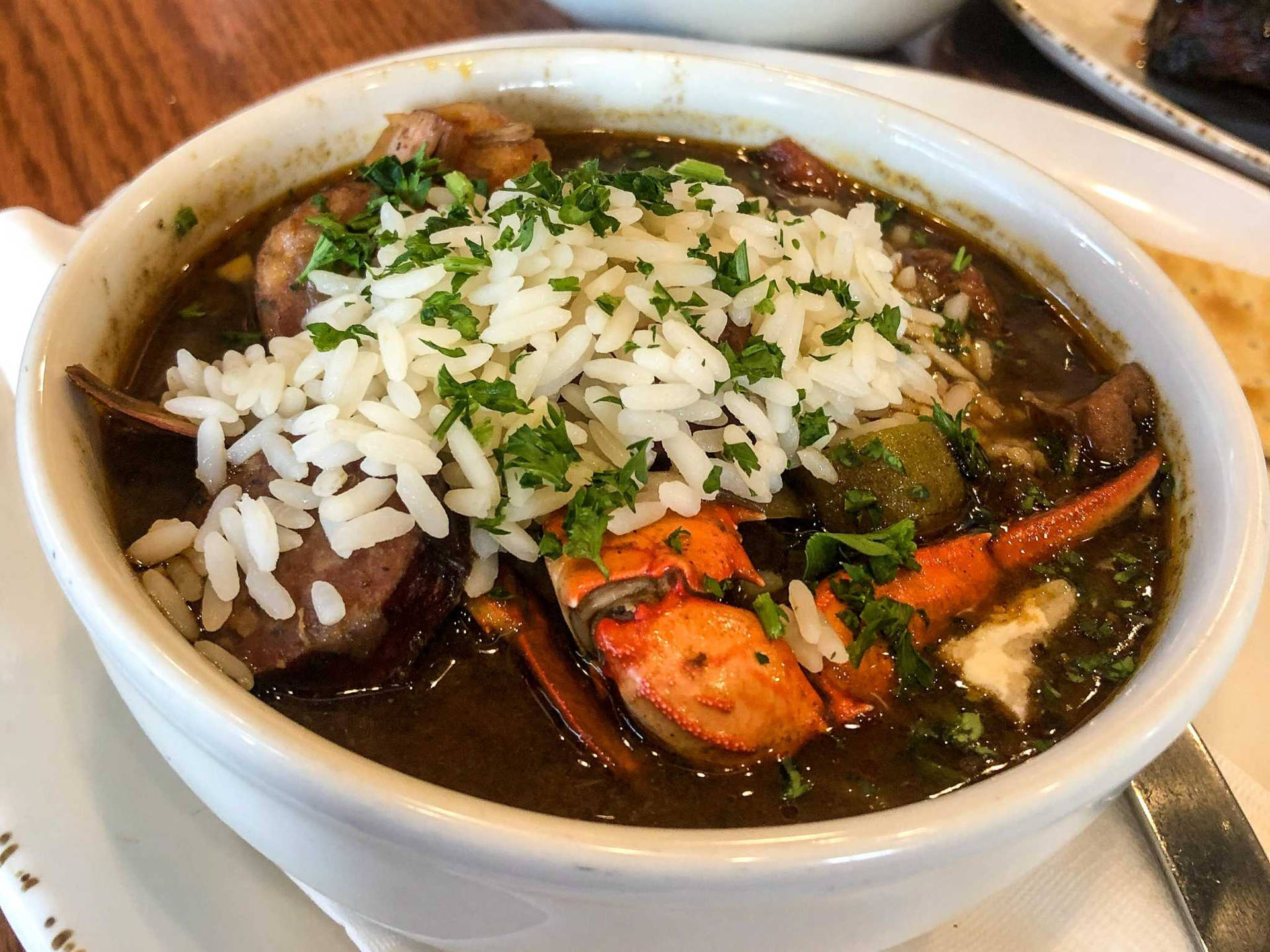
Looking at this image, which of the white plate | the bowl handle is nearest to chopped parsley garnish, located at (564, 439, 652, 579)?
the bowl handle

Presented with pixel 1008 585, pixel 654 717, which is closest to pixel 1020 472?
pixel 1008 585

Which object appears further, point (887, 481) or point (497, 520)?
point (887, 481)

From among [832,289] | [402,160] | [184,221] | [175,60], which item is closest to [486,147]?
[402,160]

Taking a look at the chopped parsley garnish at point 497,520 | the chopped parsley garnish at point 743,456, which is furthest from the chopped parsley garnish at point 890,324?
the chopped parsley garnish at point 497,520

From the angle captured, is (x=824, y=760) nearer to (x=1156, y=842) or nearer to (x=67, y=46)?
(x=1156, y=842)

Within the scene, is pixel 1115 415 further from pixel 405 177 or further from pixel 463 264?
pixel 405 177

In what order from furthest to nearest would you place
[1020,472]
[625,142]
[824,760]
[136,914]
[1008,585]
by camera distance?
[625,142] → [1020,472] → [1008,585] → [824,760] → [136,914]

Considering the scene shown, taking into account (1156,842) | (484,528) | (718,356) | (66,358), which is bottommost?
(1156,842)
